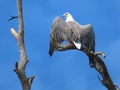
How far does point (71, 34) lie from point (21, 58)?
196 centimetres

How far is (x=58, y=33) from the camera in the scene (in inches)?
570

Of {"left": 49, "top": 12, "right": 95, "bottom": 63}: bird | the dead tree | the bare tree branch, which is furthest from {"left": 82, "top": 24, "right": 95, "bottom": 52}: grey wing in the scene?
the dead tree

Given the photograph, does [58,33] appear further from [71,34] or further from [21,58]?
[21,58]

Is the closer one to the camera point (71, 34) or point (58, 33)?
point (71, 34)

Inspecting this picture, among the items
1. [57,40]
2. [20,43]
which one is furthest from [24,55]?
[57,40]

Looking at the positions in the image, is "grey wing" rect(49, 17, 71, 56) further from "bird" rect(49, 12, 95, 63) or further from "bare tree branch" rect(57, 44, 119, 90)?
"bare tree branch" rect(57, 44, 119, 90)

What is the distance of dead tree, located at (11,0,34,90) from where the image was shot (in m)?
12.2

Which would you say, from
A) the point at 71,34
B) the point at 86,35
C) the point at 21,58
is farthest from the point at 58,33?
the point at 21,58

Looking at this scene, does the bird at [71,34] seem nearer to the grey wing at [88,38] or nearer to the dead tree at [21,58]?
the grey wing at [88,38]

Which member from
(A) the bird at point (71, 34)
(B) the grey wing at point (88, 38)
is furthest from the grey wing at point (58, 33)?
(B) the grey wing at point (88, 38)

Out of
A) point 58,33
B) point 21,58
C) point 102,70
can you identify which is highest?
point 58,33

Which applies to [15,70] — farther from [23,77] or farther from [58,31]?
[58,31]

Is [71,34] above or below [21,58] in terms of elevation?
above

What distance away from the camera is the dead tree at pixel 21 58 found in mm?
12211
